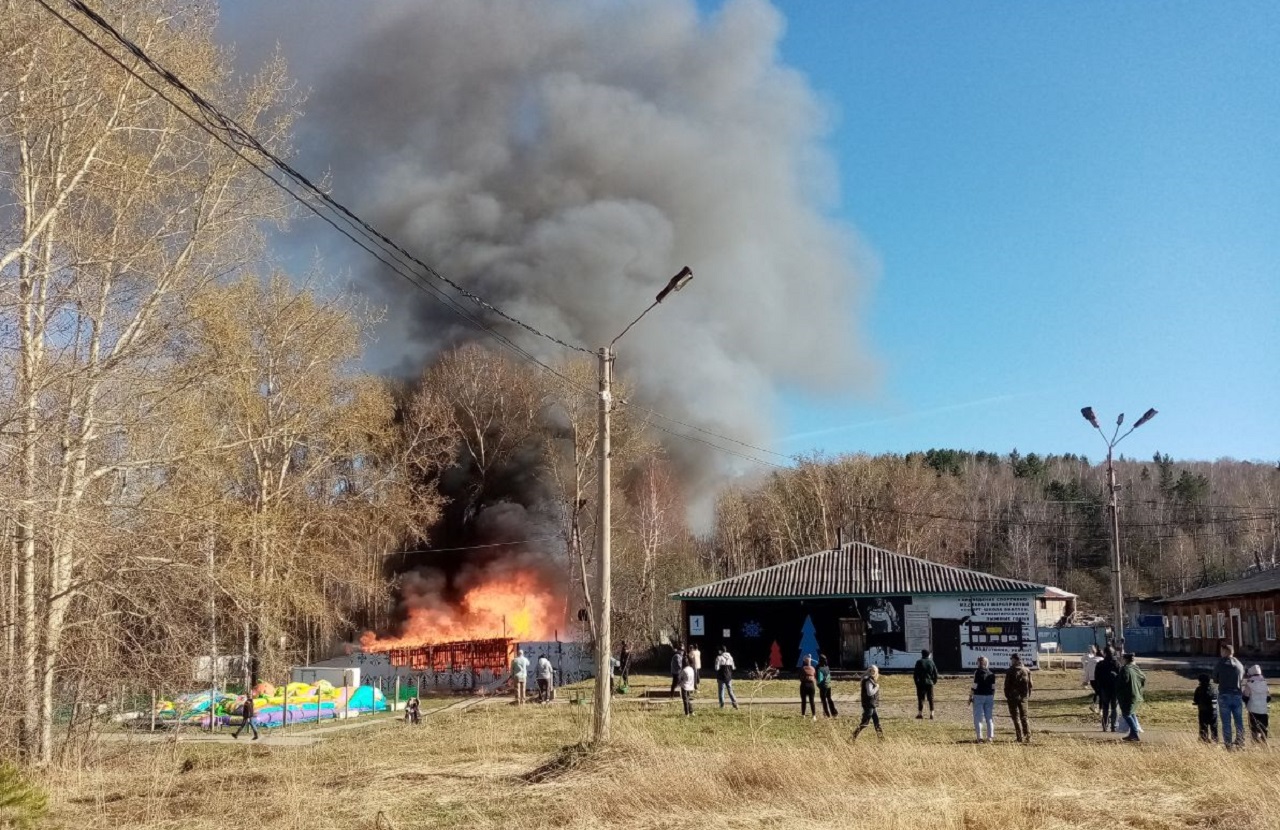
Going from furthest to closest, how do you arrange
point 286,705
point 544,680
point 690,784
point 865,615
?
1. point 865,615
2. point 544,680
3. point 286,705
4. point 690,784

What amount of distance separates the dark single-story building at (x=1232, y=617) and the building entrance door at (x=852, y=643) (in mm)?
13284

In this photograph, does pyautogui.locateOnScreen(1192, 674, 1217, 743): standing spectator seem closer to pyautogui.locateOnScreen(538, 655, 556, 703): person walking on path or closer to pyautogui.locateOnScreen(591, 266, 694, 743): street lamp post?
pyautogui.locateOnScreen(591, 266, 694, 743): street lamp post

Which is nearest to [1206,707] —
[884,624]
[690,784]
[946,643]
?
[690,784]

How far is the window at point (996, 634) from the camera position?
1216 inches

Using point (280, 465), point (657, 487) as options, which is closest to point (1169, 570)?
point (657, 487)

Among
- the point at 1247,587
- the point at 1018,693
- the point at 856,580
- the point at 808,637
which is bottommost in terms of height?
the point at 808,637

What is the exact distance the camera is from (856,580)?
33.0 m

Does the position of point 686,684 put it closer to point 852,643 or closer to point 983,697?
point 983,697

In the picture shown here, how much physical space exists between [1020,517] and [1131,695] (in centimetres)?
6676

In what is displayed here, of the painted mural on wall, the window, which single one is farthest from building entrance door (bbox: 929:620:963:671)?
the painted mural on wall

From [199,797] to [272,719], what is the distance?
1019 cm

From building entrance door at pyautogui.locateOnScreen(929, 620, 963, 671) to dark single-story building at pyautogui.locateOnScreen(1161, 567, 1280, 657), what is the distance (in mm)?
10841

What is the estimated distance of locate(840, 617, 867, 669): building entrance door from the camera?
32500mm

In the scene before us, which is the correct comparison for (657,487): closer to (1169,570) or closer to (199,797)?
(199,797)
